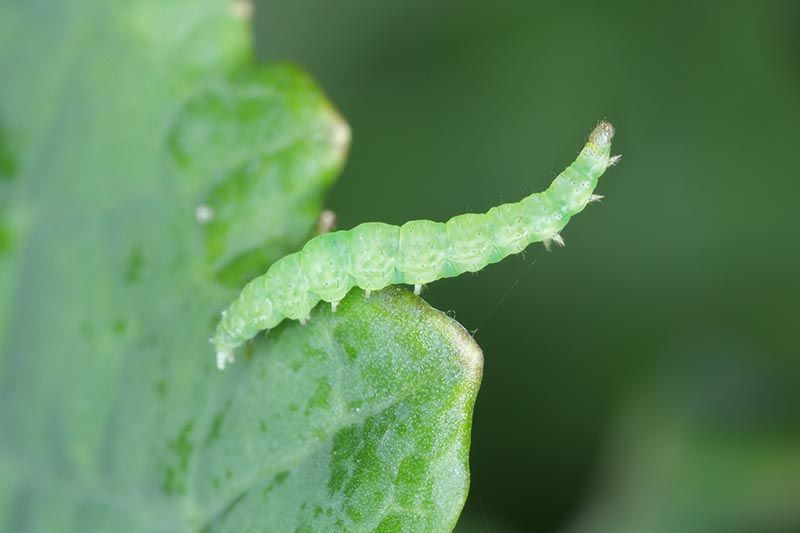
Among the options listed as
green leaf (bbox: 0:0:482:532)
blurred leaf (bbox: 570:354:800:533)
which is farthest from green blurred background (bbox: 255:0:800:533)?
green leaf (bbox: 0:0:482:532)

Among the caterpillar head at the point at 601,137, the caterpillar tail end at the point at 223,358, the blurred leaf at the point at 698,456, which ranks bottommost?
the caterpillar tail end at the point at 223,358

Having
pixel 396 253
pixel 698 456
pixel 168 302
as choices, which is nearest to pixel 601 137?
pixel 396 253

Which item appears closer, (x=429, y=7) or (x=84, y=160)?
(x=84, y=160)

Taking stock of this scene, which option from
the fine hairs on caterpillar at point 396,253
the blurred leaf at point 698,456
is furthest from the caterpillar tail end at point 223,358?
the blurred leaf at point 698,456

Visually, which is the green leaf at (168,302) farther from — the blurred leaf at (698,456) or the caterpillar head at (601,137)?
the blurred leaf at (698,456)

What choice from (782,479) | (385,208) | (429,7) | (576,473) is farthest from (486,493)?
(429,7)

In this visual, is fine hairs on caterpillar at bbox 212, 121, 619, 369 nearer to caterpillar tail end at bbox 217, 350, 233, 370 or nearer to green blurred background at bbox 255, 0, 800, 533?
caterpillar tail end at bbox 217, 350, 233, 370

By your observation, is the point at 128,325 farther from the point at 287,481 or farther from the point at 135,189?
the point at 287,481
